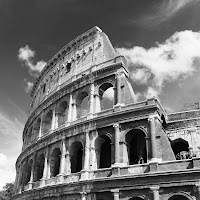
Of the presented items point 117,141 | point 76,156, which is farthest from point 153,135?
point 76,156

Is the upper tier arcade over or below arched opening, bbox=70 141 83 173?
over

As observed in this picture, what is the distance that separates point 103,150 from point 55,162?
4.22 m

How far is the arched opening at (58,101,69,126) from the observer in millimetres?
21797

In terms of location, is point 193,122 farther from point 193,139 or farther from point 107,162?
Answer: point 107,162

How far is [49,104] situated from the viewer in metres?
23.0

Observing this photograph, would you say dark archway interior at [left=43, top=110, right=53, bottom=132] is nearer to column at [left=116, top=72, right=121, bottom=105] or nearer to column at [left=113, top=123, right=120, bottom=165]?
column at [left=116, top=72, right=121, bottom=105]

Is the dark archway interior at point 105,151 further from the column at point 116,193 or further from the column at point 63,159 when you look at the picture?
the column at point 116,193

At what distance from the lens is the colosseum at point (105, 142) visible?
1399cm

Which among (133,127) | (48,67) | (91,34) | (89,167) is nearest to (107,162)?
(89,167)

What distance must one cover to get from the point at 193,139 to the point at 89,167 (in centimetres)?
672

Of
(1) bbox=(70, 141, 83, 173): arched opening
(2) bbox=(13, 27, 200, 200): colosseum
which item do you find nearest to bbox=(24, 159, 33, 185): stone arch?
(2) bbox=(13, 27, 200, 200): colosseum

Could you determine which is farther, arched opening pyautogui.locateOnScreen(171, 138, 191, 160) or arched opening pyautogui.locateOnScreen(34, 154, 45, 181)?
arched opening pyautogui.locateOnScreen(34, 154, 45, 181)

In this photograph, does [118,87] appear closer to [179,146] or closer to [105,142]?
[105,142]

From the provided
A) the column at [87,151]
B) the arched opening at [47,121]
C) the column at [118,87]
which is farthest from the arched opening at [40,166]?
the column at [118,87]
